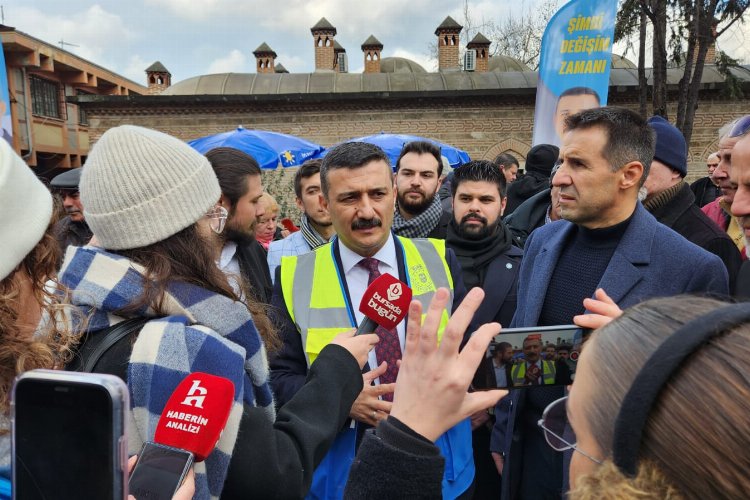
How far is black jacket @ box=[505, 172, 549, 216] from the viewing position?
593 centimetres

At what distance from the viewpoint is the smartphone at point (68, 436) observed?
928mm

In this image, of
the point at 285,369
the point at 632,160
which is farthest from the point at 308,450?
the point at 632,160

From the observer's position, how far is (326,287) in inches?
96.9

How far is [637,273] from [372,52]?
945 inches

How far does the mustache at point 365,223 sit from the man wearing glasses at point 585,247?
753 millimetres

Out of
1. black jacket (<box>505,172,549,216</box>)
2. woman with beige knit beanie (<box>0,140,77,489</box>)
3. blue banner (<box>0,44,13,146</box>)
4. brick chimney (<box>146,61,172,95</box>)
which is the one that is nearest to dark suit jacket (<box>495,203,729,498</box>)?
woman with beige knit beanie (<box>0,140,77,489</box>)

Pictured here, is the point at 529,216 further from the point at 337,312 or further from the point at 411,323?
the point at 411,323

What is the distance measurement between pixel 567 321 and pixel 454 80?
57.0 ft

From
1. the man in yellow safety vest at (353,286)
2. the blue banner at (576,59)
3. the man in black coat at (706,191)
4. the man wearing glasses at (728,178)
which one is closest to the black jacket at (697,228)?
the man wearing glasses at (728,178)

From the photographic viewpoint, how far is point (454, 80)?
1862 cm

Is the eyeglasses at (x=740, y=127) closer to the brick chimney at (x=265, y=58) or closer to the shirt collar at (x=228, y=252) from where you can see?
the shirt collar at (x=228, y=252)

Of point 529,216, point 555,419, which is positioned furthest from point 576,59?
point 555,419

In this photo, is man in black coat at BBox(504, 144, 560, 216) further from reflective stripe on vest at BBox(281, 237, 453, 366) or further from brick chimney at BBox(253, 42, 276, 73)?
brick chimney at BBox(253, 42, 276, 73)

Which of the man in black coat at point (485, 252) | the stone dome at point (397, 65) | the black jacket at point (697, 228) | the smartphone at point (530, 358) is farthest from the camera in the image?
the stone dome at point (397, 65)
